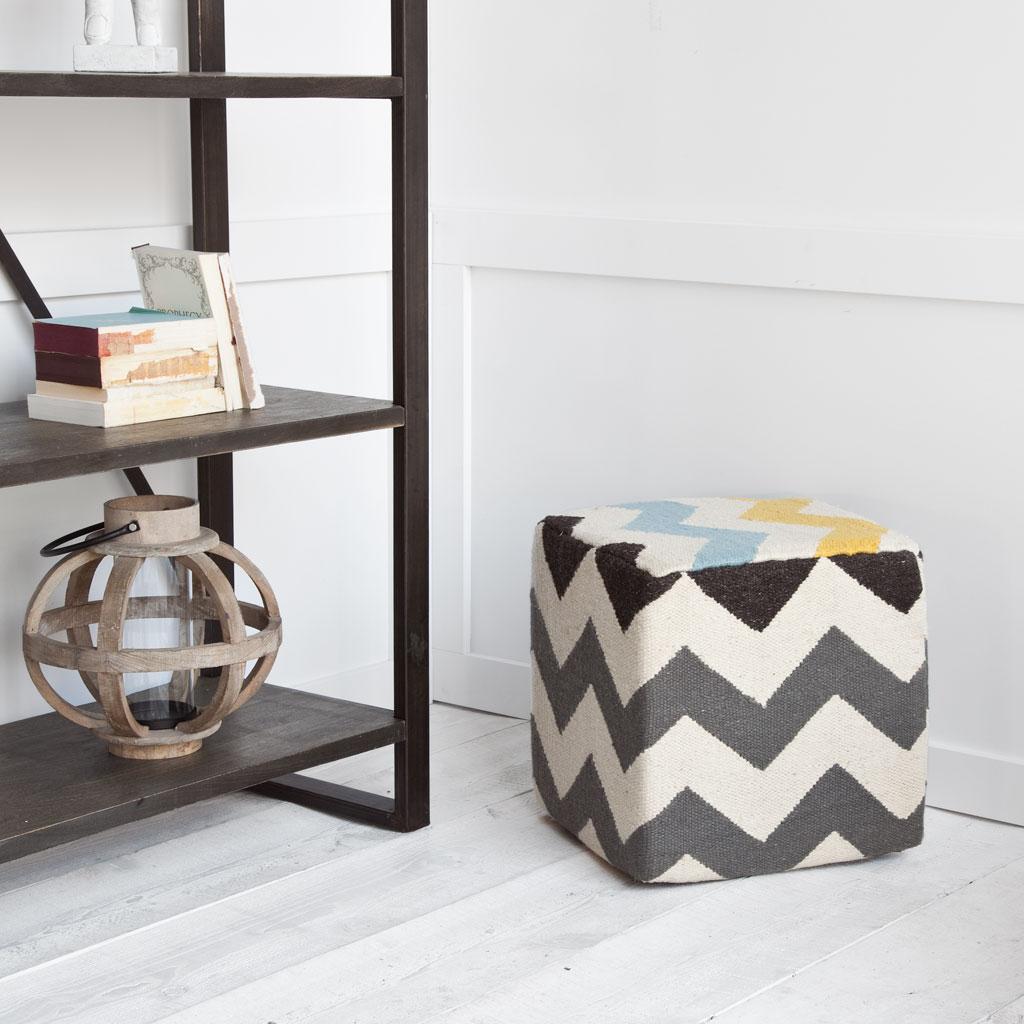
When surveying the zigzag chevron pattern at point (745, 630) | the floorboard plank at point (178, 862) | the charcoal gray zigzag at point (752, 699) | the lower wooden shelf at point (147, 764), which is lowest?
the floorboard plank at point (178, 862)

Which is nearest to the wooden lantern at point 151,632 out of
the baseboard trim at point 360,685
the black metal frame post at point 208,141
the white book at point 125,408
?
the white book at point 125,408

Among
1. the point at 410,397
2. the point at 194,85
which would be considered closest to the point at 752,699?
the point at 410,397

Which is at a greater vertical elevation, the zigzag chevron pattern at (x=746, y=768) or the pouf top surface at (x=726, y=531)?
the pouf top surface at (x=726, y=531)

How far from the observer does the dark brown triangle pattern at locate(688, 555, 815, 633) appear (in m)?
1.90

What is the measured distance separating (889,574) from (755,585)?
7.2 inches

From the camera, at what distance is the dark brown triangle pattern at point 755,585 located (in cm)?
190

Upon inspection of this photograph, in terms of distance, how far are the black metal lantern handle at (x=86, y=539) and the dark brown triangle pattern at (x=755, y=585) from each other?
671mm

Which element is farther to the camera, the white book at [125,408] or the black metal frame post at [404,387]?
the black metal frame post at [404,387]

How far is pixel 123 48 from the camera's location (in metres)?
1.79

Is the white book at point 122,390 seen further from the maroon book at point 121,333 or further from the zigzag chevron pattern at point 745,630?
the zigzag chevron pattern at point 745,630

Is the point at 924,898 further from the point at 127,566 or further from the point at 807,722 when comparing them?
the point at 127,566

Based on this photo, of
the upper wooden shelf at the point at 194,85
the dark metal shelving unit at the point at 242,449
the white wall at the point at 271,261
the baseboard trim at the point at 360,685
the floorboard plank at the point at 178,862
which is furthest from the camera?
the baseboard trim at the point at 360,685

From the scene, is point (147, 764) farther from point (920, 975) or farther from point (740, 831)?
point (920, 975)

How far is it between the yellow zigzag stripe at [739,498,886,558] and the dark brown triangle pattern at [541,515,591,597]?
229 mm
